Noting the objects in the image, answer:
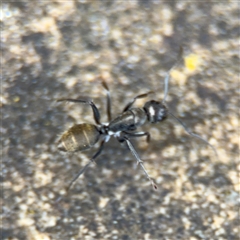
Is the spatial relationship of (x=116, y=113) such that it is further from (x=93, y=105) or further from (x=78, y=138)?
(x=78, y=138)

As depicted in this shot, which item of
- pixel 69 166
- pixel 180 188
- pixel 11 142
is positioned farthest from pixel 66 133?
pixel 180 188

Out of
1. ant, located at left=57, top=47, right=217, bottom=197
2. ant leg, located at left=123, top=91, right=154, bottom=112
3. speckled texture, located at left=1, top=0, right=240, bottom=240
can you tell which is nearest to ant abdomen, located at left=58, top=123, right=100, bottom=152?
ant, located at left=57, top=47, right=217, bottom=197

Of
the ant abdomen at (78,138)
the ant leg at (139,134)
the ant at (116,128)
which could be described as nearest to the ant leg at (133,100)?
the ant at (116,128)

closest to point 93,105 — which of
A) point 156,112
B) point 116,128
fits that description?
point 116,128

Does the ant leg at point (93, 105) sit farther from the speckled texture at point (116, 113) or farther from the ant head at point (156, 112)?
the ant head at point (156, 112)

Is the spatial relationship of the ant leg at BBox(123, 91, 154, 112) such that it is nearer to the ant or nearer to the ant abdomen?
the ant

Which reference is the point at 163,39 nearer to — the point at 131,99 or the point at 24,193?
the point at 131,99
